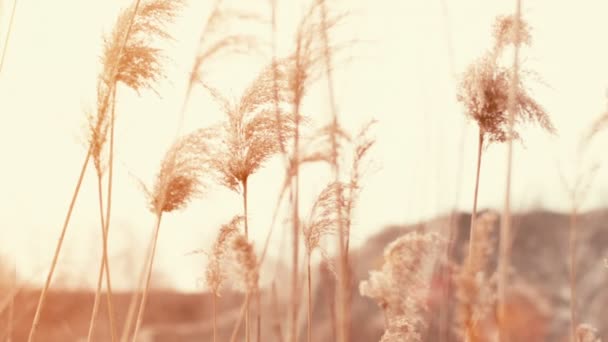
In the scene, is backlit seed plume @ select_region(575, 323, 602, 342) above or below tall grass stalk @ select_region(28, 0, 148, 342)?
below

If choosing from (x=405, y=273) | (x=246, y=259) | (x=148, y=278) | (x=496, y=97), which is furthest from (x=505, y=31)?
Answer: (x=148, y=278)

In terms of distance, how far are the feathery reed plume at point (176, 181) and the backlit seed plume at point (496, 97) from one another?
2.34 feet

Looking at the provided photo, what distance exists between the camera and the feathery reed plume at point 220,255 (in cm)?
238

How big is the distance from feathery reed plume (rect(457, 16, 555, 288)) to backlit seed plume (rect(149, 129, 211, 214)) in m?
0.71

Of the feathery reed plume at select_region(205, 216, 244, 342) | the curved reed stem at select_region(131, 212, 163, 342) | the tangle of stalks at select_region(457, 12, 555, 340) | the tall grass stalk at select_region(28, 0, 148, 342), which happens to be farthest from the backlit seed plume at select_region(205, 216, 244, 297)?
the tangle of stalks at select_region(457, 12, 555, 340)

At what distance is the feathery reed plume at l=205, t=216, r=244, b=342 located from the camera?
2381 millimetres

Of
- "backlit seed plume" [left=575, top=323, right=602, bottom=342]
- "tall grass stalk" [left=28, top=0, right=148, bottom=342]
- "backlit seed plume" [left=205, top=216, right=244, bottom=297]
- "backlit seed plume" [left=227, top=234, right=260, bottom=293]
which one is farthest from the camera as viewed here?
"backlit seed plume" [left=575, top=323, right=602, bottom=342]

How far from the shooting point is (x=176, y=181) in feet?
8.05

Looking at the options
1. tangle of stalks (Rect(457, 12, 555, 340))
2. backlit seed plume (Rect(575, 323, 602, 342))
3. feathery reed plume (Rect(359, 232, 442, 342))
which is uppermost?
tangle of stalks (Rect(457, 12, 555, 340))

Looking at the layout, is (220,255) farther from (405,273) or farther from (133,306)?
(405,273)

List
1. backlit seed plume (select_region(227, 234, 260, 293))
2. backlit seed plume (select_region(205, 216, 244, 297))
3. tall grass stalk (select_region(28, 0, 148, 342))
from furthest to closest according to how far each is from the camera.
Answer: backlit seed plume (select_region(205, 216, 244, 297)) → tall grass stalk (select_region(28, 0, 148, 342)) → backlit seed plume (select_region(227, 234, 260, 293))

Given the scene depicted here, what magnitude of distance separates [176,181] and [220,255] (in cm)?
24

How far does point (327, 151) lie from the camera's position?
82.7 inches

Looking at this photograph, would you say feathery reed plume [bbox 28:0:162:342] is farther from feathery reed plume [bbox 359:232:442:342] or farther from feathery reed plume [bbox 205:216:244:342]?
feathery reed plume [bbox 359:232:442:342]
